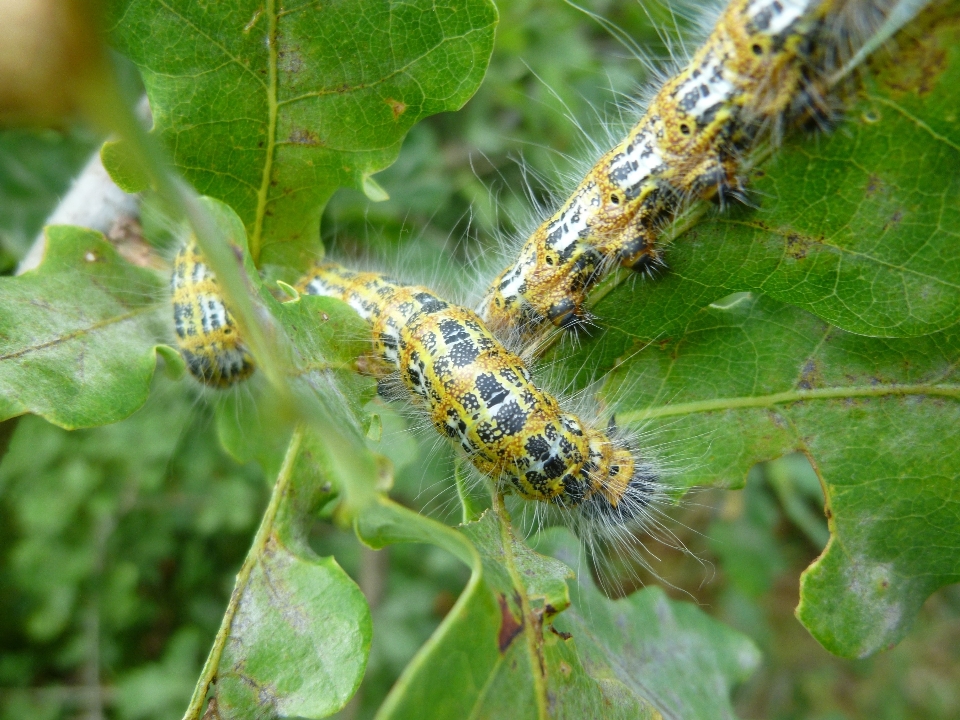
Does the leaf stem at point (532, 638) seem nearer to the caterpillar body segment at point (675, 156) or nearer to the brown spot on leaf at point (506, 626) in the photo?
the brown spot on leaf at point (506, 626)

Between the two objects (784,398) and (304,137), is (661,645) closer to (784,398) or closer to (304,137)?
(784,398)

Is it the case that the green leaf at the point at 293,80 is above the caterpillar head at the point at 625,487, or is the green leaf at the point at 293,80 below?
above

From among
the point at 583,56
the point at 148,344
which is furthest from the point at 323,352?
the point at 583,56

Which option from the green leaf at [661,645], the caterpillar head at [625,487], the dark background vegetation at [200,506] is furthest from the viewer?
the dark background vegetation at [200,506]

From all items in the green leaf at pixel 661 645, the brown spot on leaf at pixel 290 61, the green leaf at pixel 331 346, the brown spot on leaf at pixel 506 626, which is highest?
the brown spot on leaf at pixel 290 61

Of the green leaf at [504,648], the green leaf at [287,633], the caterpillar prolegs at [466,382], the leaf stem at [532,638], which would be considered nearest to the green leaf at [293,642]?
the green leaf at [287,633]

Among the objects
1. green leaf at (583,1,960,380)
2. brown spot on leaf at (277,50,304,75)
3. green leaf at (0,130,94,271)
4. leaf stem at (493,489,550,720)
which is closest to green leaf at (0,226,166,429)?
brown spot on leaf at (277,50,304,75)

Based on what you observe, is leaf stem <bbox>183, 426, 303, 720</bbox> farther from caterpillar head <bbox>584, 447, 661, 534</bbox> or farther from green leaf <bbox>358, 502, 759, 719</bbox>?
caterpillar head <bbox>584, 447, 661, 534</bbox>

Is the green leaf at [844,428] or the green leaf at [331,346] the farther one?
the green leaf at [844,428]
